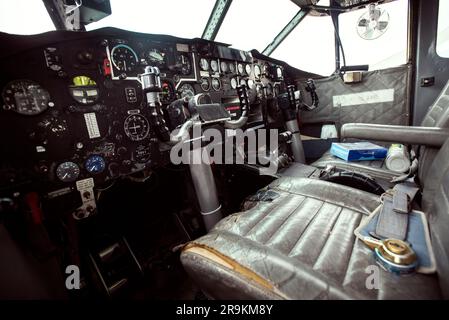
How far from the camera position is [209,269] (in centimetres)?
70

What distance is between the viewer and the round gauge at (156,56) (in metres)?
1.59

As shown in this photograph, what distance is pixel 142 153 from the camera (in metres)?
1.52

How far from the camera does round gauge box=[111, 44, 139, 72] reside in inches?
55.2

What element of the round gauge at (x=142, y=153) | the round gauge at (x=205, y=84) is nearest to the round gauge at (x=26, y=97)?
the round gauge at (x=142, y=153)

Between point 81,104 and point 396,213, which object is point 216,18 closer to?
point 81,104

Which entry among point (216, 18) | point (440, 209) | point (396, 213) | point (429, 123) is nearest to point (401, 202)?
point (396, 213)

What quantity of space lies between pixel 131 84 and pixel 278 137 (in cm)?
167

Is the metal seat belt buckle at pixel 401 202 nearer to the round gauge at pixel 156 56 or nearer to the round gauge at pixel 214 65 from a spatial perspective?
the round gauge at pixel 156 56

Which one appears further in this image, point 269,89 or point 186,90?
point 269,89

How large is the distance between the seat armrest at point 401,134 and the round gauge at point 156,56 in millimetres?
1331

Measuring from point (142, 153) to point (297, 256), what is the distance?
1.17m

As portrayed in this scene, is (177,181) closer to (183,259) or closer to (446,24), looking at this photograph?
(183,259)

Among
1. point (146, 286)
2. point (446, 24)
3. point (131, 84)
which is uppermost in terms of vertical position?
point (446, 24)

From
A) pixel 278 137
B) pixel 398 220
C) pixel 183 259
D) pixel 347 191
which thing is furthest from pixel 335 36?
pixel 183 259
